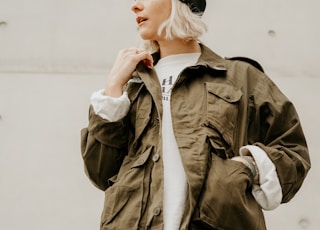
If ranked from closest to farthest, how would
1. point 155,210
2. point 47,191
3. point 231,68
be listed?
1. point 155,210
2. point 231,68
3. point 47,191

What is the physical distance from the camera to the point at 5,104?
3.18 meters

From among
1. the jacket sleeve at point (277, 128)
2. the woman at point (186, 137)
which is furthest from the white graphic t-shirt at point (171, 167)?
the jacket sleeve at point (277, 128)

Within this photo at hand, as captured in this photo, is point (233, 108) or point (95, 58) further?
point (95, 58)

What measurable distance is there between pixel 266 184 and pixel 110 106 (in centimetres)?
46

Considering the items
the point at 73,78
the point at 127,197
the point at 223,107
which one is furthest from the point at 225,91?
the point at 73,78

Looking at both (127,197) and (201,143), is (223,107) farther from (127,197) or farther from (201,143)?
(127,197)

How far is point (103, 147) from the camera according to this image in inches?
81.9

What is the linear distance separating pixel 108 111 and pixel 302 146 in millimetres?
535

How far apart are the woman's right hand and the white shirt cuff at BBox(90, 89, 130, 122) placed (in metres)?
0.03

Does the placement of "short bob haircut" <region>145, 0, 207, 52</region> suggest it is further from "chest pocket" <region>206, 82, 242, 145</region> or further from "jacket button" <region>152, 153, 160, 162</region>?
"jacket button" <region>152, 153, 160, 162</region>

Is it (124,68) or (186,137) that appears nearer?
(186,137)

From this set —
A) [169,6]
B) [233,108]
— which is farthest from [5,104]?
[233,108]

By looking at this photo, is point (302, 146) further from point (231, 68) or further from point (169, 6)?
point (169, 6)

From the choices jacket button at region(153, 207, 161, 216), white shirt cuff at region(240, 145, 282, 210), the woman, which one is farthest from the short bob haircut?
jacket button at region(153, 207, 161, 216)
